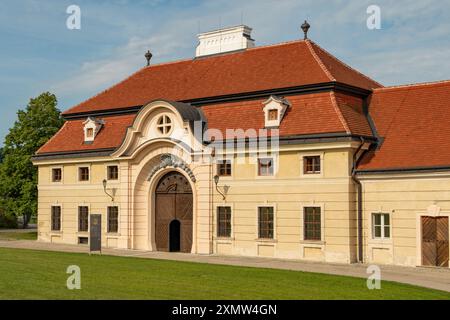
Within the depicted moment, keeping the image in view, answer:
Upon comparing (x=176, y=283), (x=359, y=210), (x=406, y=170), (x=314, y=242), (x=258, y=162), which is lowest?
(x=176, y=283)

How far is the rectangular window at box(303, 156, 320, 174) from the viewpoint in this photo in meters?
30.9

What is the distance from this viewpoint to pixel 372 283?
22.0m

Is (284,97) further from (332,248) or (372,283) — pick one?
(372,283)

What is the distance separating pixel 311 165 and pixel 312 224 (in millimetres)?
2562

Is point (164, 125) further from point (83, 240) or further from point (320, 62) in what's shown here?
point (83, 240)

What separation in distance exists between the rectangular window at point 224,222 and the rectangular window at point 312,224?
4.13m

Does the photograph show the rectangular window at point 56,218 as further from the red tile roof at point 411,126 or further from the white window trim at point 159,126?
the red tile roof at point 411,126

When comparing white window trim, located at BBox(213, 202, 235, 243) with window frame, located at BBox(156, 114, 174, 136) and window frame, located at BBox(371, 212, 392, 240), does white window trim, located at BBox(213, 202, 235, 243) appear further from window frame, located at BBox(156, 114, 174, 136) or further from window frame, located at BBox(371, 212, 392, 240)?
window frame, located at BBox(371, 212, 392, 240)

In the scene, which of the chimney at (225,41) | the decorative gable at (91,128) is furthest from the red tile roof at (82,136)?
the chimney at (225,41)

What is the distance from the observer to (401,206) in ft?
94.6

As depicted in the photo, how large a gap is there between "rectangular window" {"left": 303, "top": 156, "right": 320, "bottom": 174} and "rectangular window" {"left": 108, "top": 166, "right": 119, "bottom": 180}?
37.2 ft

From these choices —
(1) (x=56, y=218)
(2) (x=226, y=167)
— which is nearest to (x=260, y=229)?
(2) (x=226, y=167)

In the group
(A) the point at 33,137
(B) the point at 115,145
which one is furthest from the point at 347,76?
(A) the point at 33,137
